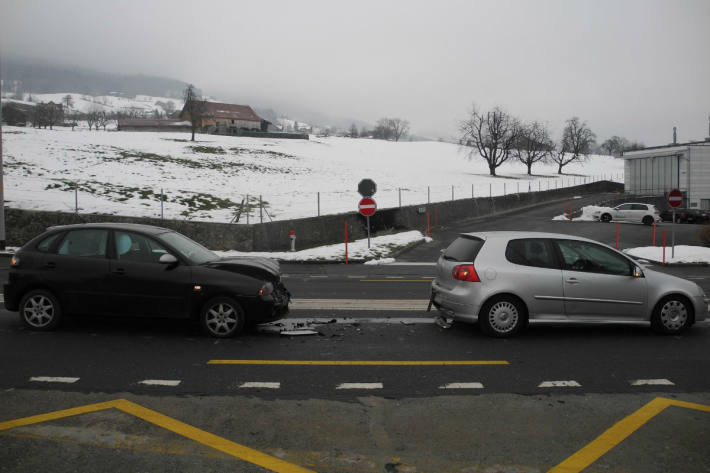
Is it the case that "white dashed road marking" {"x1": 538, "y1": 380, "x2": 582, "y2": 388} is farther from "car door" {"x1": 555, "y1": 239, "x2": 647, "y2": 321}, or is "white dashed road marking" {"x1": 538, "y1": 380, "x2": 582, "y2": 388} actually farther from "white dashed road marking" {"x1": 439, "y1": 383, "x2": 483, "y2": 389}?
"car door" {"x1": 555, "y1": 239, "x2": 647, "y2": 321}

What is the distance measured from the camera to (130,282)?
7.94 metres

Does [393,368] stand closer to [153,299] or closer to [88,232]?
[153,299]

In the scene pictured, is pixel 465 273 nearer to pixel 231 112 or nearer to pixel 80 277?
pixel 80 277

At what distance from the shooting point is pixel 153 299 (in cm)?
792

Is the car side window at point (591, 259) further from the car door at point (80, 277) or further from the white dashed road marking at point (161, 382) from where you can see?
the car door at point (80, 277)

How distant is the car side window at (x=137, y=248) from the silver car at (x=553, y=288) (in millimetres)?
4303

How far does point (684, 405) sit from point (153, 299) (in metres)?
6.61

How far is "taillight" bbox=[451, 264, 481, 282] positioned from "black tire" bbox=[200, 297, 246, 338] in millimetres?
3152

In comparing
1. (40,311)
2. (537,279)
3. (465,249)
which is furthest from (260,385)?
(537,279)

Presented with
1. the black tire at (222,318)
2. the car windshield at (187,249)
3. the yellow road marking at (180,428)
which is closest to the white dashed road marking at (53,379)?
the yellow road marking at (180,428)

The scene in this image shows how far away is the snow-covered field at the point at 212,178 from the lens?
25875mm

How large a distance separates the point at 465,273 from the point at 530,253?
108 centimetres

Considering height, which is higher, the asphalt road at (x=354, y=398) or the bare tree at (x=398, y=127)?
the bare tree at (x=398, y=127)

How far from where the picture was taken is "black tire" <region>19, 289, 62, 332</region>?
26.5 feet
